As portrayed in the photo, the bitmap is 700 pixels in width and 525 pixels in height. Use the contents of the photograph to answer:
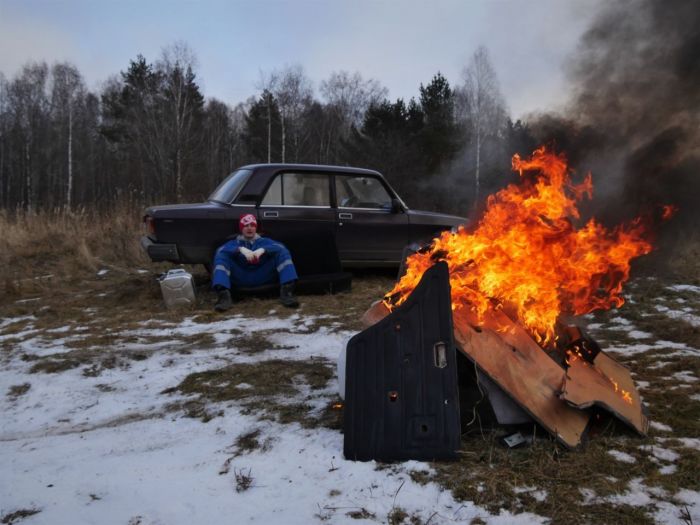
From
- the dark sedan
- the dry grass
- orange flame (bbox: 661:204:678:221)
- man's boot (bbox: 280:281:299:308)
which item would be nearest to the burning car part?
orange flame (bbox: 661:204:678:221)

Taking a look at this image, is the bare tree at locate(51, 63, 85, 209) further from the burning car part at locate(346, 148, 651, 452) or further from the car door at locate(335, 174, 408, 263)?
the burning car part at locate(346, 148, 651, 452)

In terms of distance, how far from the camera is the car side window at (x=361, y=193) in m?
7.59

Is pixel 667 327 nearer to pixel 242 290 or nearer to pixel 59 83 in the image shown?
pixel 242 290

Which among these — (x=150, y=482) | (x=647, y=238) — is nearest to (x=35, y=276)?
(x=150, y=482)

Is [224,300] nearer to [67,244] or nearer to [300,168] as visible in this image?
[300,168]

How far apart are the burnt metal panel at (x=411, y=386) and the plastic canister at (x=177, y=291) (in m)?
4.19

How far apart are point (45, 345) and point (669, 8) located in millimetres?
6417

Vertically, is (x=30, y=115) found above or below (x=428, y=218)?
above

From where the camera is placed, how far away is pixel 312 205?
7383 mm

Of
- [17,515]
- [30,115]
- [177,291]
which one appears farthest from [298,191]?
[30,115]

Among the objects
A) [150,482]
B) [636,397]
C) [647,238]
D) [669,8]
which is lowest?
[150,482]

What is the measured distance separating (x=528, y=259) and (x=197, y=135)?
89.8ft

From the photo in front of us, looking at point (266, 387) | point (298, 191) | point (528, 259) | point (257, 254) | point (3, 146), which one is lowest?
point (266, 387)

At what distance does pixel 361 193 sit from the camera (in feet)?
25.3
